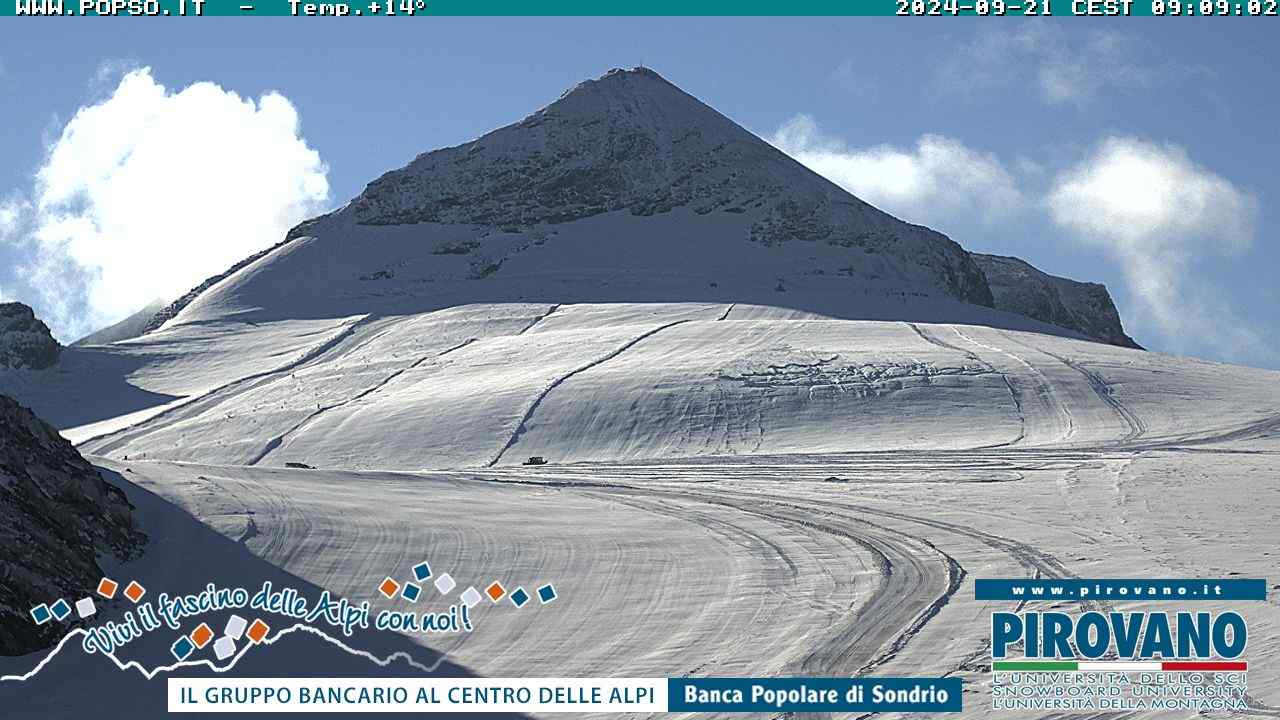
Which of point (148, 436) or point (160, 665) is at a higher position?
point (148, 436)

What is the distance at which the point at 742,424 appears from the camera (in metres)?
34.8

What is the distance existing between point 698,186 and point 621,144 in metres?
8.34

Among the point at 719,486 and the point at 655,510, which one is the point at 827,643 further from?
the point at 719,486

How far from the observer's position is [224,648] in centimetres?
1101

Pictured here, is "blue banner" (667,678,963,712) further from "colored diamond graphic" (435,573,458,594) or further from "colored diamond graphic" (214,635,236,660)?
"colored diamond graphic" (435,573,458,594)

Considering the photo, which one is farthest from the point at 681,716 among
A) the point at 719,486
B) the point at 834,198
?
the point at 834,198

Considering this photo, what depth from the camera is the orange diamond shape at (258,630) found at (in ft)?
37.1

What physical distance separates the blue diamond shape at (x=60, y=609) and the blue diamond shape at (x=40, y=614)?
0.15 feet

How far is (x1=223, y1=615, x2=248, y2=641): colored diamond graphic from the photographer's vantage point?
11352 millimetres

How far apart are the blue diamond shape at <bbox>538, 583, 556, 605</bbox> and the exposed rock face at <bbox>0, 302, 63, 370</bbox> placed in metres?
46.1

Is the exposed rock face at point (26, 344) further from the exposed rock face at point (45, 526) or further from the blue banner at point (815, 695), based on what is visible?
the blue banner at point (815, 695)

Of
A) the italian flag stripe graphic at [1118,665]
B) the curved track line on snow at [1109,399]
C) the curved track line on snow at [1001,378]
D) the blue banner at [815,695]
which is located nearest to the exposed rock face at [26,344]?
the curved track line on snow at [1001,378]

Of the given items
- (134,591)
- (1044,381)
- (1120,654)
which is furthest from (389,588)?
(1044,381)

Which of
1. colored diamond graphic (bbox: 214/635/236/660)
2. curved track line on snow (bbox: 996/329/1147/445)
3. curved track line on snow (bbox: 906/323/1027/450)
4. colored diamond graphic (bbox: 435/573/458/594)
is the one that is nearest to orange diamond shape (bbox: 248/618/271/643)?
colored diamond graphic (bbox: 214/635/236/660)
